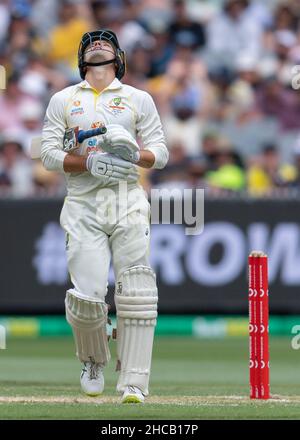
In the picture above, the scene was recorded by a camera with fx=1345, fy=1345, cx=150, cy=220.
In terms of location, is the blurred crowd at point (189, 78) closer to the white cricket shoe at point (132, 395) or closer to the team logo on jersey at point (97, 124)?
the team logo on jersey at point (97, 124)

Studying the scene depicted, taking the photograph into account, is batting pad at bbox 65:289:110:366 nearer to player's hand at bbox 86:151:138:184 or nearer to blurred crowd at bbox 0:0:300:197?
player's hand at bbox 86:151:138:184

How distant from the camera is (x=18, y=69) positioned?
1591cm

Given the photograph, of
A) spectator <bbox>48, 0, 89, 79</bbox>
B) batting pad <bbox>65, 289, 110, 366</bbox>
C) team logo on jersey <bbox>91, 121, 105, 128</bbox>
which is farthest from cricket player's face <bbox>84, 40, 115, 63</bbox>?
spectator <bbox>48, 0, 89, 79</bbox>

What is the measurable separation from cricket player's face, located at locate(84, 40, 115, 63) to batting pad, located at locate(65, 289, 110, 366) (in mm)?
1305

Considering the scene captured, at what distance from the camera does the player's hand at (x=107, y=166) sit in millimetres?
7223

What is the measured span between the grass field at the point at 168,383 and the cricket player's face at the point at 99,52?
6.27ft

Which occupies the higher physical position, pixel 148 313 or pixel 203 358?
pixel 203 358

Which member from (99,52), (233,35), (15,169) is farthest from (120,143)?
(233,35)

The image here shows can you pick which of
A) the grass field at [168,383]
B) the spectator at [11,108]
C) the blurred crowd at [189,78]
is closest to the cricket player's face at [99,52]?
the grass field at [168,383]

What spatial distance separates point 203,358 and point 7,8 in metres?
6.78

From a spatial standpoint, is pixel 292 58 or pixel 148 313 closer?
pixel 148 313

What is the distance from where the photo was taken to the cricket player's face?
7.52 m
